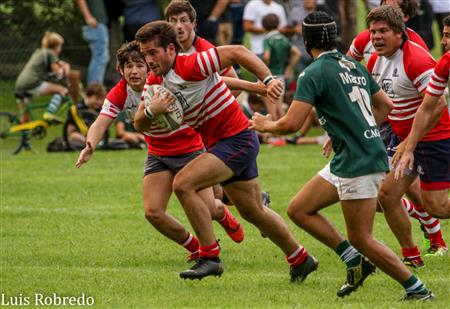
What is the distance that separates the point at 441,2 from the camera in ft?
65.6

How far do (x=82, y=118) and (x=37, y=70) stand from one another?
1.32 metres

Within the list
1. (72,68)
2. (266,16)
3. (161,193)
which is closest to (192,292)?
(161,193)

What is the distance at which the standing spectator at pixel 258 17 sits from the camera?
20094 mm

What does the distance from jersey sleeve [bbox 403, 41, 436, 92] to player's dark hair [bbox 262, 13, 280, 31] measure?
1040cm

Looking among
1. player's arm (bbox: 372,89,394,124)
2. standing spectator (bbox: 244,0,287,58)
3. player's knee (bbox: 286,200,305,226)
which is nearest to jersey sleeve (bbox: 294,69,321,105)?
player's arm (bbox: 372,89,394,124)

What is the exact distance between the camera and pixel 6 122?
1961 cm

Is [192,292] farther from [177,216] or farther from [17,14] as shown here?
[17,14]

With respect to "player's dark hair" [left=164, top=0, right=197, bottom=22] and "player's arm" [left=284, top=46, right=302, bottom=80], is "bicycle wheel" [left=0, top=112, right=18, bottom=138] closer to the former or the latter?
"player's arm" [left=284, top=46, right=302, bottom=80]

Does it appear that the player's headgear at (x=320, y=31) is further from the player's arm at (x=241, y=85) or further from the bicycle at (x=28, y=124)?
the bicycle at (x=28, y=124)

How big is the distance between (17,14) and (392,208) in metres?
13.3

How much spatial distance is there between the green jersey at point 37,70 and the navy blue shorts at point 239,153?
1070 cm

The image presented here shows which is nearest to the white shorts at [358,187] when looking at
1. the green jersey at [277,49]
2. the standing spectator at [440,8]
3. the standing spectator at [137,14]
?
the standing spectator at [137,14]

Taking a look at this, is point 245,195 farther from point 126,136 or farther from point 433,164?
point 126,136

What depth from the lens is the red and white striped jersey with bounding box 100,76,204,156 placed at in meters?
9.48
